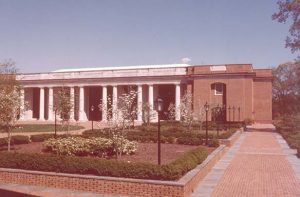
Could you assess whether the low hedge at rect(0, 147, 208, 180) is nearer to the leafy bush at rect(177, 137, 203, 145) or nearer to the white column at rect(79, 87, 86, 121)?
the leafy bush at rect(177, 137, 203, 145)

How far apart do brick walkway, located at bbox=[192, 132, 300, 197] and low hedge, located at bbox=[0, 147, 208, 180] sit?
3.58ft

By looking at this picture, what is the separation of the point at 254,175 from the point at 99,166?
23.8ft

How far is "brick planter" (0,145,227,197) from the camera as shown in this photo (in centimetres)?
1309

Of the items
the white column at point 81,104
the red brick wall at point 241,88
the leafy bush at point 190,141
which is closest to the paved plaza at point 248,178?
the leafy bush at point 190,141

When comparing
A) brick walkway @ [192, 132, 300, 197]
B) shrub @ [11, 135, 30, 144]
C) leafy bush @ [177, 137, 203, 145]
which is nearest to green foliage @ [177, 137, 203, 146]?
leafy bush @ [177, 137, 203, 145]

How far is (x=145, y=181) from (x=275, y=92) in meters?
87.0

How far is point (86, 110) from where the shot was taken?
2803 inches

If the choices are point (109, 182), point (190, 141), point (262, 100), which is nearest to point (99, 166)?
point (109, 182)

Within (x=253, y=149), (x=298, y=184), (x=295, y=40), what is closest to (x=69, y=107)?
(x=253, y=149)

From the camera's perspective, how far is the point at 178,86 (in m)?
61.5

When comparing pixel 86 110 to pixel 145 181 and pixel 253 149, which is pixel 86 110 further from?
pixel 145 181

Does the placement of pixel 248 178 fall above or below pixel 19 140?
below

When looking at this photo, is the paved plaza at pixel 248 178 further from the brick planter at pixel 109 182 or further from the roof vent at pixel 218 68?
the roof vent at pixel 218 68

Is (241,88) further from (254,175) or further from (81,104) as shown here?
(254,175)
